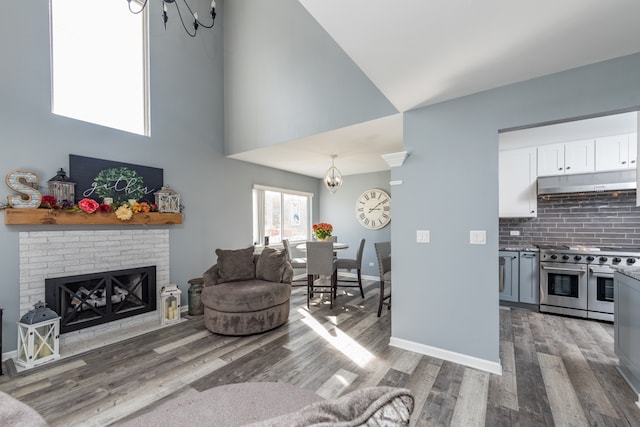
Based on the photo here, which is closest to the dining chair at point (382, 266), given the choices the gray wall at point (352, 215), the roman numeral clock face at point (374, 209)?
the roman numeral clock face at point (374, 209)

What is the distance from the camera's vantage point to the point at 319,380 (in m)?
2.19

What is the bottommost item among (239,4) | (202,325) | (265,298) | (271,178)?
(202,325)

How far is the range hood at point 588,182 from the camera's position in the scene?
3.41 m

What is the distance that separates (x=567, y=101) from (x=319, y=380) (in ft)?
9.48

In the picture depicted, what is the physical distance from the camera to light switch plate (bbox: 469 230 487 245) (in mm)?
2326

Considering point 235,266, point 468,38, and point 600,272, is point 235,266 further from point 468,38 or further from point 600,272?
point 600,272

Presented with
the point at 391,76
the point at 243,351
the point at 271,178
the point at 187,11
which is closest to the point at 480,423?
the point at 243,351

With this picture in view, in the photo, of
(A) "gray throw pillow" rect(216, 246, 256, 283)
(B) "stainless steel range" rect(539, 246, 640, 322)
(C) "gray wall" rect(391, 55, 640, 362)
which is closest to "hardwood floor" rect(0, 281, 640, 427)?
(B) "stainless steel range" rect(539, 246, 640, 322)

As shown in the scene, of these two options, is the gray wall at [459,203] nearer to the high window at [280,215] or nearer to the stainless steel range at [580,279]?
the stainless steel range at [580,279]

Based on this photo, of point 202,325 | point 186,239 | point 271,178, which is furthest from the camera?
point 271,178

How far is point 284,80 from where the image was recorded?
3777mm

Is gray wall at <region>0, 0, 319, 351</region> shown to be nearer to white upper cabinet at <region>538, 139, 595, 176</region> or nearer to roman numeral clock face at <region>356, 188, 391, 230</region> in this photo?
roman numeral clock face at <region>356, 188, 391, 230</region>

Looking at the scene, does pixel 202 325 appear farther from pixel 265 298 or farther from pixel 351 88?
pixel 351 88

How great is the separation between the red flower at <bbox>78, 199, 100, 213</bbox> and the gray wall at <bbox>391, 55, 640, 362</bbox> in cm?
325
